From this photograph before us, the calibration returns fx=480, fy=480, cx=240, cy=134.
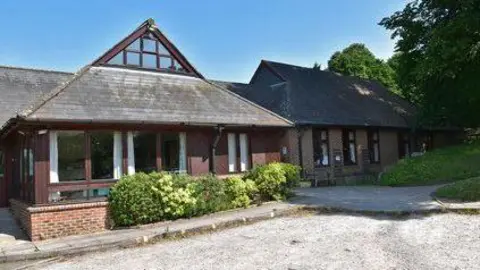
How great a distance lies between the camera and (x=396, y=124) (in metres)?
29.4

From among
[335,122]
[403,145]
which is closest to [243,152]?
[335,122]

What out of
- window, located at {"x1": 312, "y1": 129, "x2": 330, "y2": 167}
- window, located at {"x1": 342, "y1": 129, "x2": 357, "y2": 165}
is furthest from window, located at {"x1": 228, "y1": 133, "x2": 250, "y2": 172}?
window, located at {"x1": 342, "y1": 129, "x2": 357, "y2": 165}

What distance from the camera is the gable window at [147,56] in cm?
1600

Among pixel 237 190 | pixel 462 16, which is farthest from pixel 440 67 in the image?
pixel 237 190

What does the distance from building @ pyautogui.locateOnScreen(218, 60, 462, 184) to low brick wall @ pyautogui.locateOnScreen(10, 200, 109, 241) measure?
470 inches

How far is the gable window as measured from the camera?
16.0 meters

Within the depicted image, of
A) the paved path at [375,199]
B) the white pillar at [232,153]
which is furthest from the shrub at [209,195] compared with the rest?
the paved path at [375,199]

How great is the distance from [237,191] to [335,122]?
11.4 m

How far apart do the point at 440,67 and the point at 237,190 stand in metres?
12.1

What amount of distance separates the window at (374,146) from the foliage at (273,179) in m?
12.4

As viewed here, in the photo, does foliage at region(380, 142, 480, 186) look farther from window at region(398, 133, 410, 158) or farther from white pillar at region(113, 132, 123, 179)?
white pillar at region(113, 132, 123, 179)

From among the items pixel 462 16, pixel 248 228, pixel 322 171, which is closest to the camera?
pixel 248 228

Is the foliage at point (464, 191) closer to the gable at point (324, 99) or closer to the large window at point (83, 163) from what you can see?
the gable at point (324, 99)

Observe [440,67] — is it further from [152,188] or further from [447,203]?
[152,188]
